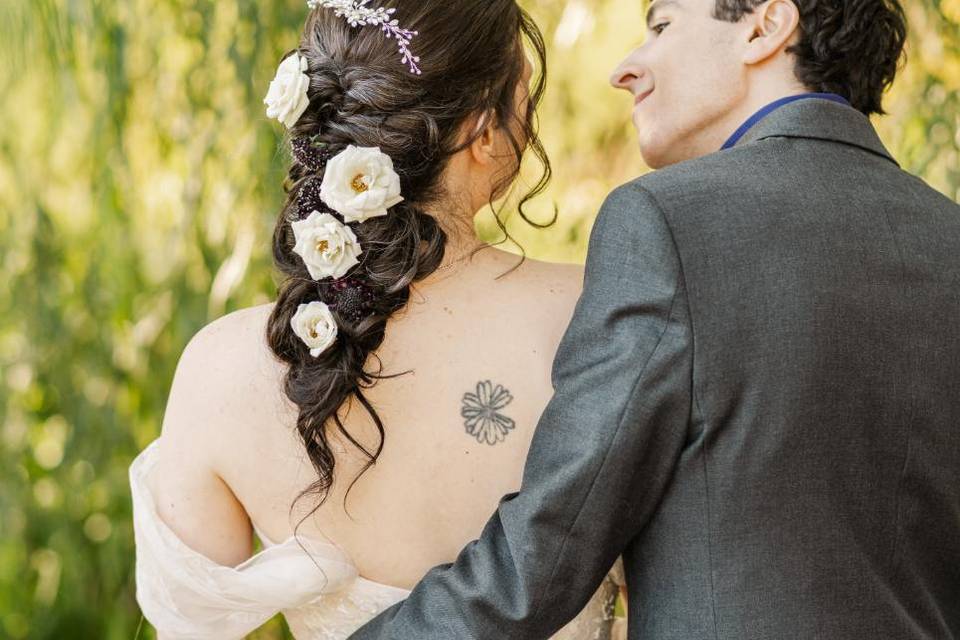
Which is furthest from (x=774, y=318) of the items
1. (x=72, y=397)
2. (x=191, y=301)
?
(x=72, y=397)

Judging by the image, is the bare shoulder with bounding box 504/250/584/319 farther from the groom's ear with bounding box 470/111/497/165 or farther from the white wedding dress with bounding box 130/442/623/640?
the white wedding dress with bounding box 130/442/623/640

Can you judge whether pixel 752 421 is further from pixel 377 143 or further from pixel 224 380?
pixel 224 380

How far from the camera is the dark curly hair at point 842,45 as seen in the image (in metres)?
1.65

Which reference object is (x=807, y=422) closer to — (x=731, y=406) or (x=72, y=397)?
(x=731, y=406)

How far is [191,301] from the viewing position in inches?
93.7

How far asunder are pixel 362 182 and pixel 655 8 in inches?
28.4

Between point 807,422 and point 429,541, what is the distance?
1.81 feet

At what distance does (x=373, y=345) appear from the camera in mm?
1441

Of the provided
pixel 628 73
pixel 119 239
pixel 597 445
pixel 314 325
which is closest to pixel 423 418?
pixel 314 325

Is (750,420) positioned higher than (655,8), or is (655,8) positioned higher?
(655,8)

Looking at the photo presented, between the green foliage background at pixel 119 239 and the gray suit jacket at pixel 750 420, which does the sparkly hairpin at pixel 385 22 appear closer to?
the gray suit jacket at pixel 750 420

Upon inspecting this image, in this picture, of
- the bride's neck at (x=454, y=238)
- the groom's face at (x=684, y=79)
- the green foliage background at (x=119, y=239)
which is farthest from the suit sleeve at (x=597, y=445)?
the green foliage background at (x=119, y=239)

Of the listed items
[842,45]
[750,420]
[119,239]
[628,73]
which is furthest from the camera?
[119,239]

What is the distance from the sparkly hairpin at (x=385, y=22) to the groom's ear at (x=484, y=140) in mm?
125
